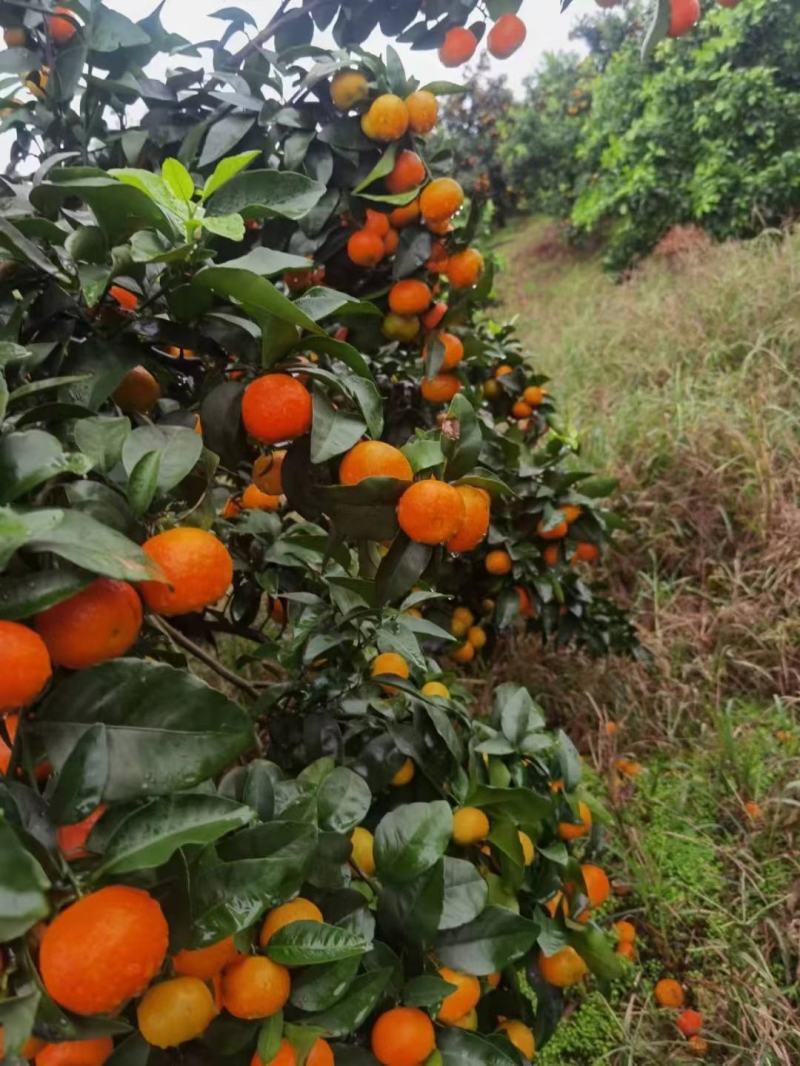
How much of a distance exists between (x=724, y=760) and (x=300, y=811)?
1246 mm

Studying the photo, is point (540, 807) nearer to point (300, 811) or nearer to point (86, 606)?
point (300, 811)

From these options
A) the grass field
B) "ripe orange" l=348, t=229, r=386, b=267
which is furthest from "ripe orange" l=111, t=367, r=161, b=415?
the grass field

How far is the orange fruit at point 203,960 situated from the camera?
1.35 ft

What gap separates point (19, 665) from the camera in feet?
1.04

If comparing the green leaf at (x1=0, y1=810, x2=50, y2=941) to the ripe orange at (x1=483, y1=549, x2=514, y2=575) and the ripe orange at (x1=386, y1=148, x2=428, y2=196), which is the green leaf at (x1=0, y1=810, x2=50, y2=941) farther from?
the ripe orange at (x1=483, y1=549, x2=514, y2=575)

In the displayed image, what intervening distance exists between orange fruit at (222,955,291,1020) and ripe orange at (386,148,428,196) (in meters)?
0.85

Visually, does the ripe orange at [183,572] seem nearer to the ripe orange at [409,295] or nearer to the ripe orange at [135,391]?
the ripe orange at [135,391]

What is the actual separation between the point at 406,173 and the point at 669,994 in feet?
4.18

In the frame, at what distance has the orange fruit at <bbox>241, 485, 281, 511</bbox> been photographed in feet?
3.08

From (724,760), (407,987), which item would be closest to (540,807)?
(407,987)

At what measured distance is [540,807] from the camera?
2.29 ft

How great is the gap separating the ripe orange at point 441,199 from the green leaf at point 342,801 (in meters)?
0.67

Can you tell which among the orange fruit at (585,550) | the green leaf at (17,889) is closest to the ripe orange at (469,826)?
the green leaf at (17,889)

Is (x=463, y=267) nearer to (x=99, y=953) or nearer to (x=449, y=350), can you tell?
(x=449, y=350)
